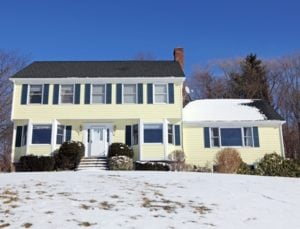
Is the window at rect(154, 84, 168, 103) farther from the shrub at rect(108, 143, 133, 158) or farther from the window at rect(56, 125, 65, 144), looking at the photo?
the window at rect(56, 125, 65, 144)

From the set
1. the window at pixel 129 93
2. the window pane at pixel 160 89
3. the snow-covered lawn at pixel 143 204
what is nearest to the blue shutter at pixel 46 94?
the window at pixel 129 93

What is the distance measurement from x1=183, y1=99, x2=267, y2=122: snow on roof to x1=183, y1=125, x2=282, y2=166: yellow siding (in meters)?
0.85

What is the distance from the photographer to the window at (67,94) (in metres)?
23.8

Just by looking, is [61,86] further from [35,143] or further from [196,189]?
[196,189]

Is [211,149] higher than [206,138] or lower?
lower

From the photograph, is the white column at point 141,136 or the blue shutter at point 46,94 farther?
the blue shutter at point 46,94

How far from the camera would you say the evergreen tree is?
130 ft

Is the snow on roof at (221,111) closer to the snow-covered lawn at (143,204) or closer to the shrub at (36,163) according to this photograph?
the shrub at (36,163)

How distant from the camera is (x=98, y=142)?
23359 millimetres

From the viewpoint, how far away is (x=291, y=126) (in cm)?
3966

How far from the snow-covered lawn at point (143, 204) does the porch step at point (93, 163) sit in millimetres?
8409

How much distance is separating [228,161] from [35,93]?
12.9 meters

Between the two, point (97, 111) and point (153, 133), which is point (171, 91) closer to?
point (153, 133)

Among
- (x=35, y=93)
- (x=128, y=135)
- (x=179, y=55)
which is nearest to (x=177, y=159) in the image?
(x=128, y=135)
